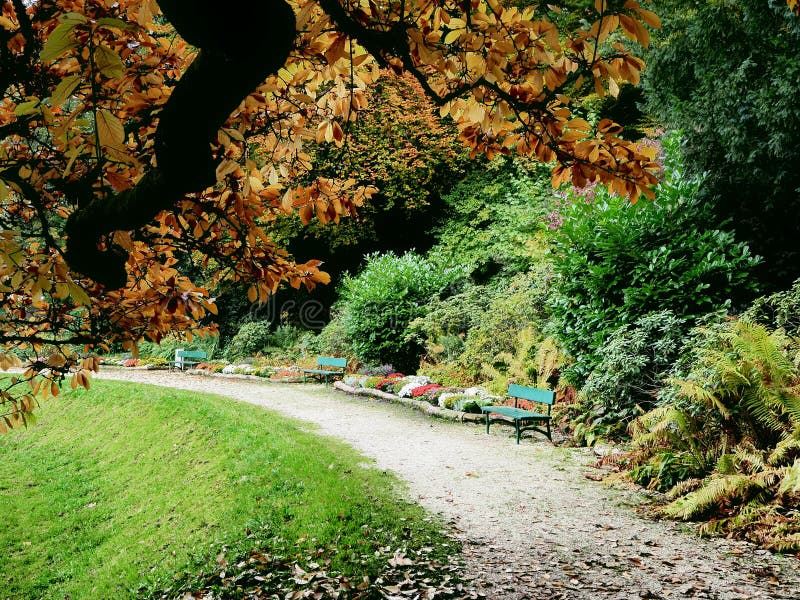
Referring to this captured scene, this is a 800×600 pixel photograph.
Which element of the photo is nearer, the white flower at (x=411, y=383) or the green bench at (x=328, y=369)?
the white flower at (x=411, y=383)

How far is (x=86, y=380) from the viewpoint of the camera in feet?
11.5

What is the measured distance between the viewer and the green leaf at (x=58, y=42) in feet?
3.92

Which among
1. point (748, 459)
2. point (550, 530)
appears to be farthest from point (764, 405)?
point (550, 530)

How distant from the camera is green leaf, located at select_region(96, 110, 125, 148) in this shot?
4.66 ft

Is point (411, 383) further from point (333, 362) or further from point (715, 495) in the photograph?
point (715, 495)

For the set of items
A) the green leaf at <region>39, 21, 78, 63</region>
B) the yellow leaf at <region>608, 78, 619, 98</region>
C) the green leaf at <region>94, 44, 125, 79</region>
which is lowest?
the green leaf at <region>39, 21, 78, 63</region>

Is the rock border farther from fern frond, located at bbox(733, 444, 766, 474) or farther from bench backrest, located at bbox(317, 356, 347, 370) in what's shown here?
fern frond, located at bbox(733, 444, 766, 474)

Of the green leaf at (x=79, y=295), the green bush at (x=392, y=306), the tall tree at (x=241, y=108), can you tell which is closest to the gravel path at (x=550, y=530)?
the tall tree at (x=241, y=108)

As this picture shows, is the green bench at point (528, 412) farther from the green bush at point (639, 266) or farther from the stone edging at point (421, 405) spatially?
the green bush at point (639, 266)

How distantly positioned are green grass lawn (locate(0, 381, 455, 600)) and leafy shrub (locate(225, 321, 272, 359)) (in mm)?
7741

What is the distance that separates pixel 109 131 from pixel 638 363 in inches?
251

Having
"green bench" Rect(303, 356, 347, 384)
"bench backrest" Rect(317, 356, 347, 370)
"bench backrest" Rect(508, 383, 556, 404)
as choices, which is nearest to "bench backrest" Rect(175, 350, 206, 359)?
"green bench" Rect(303, 356, 347, 384)

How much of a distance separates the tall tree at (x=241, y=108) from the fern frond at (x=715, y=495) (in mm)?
3694

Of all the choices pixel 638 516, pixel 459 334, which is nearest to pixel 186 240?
pixel 638 516
